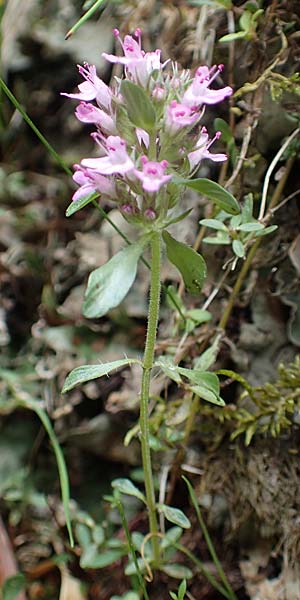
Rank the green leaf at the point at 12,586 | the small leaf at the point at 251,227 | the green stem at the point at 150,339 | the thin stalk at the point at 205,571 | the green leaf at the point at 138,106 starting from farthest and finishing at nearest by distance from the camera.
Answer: the green leaf at the point at 12,586
the thin stalk at the point at 205,571
the small leaf at the point at 251,227
the green stem at the point at 150,339
the green leaf at the point at 138,106

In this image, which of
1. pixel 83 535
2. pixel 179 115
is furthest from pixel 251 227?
pixel 83 535

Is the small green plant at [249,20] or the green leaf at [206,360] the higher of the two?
the small green plant at [249,20]

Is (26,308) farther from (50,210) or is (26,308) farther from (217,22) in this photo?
(217,22)

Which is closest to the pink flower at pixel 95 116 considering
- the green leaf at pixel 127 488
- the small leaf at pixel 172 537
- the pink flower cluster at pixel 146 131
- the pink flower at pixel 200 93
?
the pink flower cluster at pixel 146 131

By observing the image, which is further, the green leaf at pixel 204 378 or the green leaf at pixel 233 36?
the green leaf at pixel 233 36

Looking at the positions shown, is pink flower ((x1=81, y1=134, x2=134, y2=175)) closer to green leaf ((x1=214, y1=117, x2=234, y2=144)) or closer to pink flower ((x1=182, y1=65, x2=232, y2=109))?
pink flower ((x1=182, y1=65, x2=232, y2=109))

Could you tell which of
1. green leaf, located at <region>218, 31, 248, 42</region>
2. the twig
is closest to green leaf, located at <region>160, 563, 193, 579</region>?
the twig

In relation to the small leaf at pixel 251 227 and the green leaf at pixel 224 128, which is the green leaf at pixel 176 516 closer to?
the small leaf at pixel 251 227
